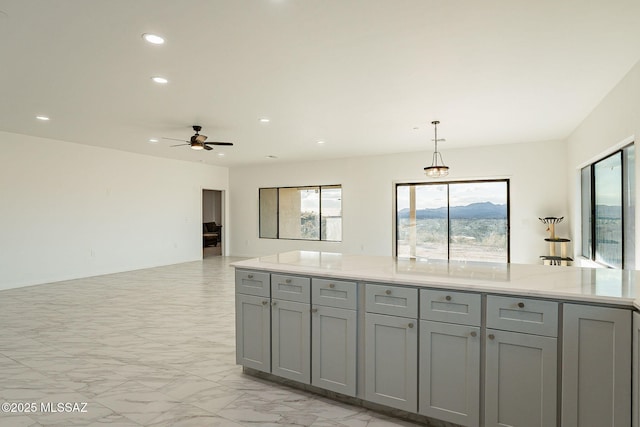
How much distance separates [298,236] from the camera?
1030 cm

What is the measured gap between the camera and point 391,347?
232 centimetres

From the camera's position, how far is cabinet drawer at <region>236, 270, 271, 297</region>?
2811mm

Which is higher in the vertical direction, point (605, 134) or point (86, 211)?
point (605, 134)

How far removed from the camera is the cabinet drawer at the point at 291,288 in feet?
8.61

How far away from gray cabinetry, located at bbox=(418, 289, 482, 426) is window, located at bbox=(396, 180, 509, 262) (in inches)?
250

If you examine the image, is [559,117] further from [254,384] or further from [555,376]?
[254,384]

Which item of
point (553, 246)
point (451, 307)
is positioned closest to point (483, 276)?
point (451, 307)

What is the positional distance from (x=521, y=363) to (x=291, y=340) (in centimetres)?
151

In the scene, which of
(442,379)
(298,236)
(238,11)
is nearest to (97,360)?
(442,379)

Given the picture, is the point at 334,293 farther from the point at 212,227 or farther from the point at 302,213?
the point at 212,227

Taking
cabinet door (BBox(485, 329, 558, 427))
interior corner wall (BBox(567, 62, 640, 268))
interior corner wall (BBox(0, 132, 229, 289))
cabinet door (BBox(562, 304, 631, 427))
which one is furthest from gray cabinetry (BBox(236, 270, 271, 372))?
interior corner wall (BBox(0, 132, 229, 289))

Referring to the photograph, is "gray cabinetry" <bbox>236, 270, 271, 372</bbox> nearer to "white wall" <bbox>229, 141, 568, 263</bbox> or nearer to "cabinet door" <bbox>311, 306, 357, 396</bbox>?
"cabinet door" <bbox>311, 306, 357, 396</bbox>

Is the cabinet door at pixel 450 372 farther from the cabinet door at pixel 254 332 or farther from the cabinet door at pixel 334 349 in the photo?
the cabinet door at pixel 254 332

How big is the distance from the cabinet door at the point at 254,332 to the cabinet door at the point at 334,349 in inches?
16.5
